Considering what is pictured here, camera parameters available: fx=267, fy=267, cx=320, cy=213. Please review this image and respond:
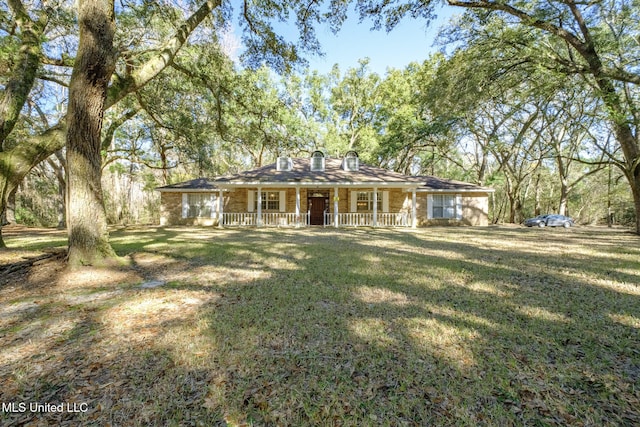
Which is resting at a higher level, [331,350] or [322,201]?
[322,201]

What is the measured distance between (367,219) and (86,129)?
1331 cm

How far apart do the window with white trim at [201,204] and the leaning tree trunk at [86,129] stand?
42.7 ft

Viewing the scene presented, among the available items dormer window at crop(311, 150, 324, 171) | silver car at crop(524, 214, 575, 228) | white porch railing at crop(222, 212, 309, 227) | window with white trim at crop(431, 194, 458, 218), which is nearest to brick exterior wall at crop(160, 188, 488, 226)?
window with white trim at crop(431, 194, 458, 218)

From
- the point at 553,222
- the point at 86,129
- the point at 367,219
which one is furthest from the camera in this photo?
the point at 553,222

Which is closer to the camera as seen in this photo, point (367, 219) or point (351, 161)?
point (367, 219)

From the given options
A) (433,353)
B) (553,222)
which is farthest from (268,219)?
(553,222)

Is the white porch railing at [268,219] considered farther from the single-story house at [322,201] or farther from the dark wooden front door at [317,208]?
the dark wooden front door at [317,208]

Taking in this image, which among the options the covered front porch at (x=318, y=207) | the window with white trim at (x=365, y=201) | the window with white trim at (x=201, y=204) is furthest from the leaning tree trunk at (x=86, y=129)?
the window with white trim at (x=365, y=201)

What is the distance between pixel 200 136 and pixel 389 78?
18.6 meters

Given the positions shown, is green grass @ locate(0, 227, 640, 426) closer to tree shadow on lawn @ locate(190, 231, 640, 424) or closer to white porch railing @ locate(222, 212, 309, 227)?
tree shadow on lawn @ locate(190, 231, 640, 424)

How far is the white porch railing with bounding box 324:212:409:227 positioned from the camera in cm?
1554

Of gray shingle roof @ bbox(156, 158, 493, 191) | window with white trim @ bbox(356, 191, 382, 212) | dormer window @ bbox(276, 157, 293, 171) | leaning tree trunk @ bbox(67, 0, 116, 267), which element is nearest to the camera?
leaning tree trunk @ bbox(67, 0, 116, 267)

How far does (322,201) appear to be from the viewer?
666 inches

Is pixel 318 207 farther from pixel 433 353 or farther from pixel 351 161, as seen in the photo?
pixel 433 353
